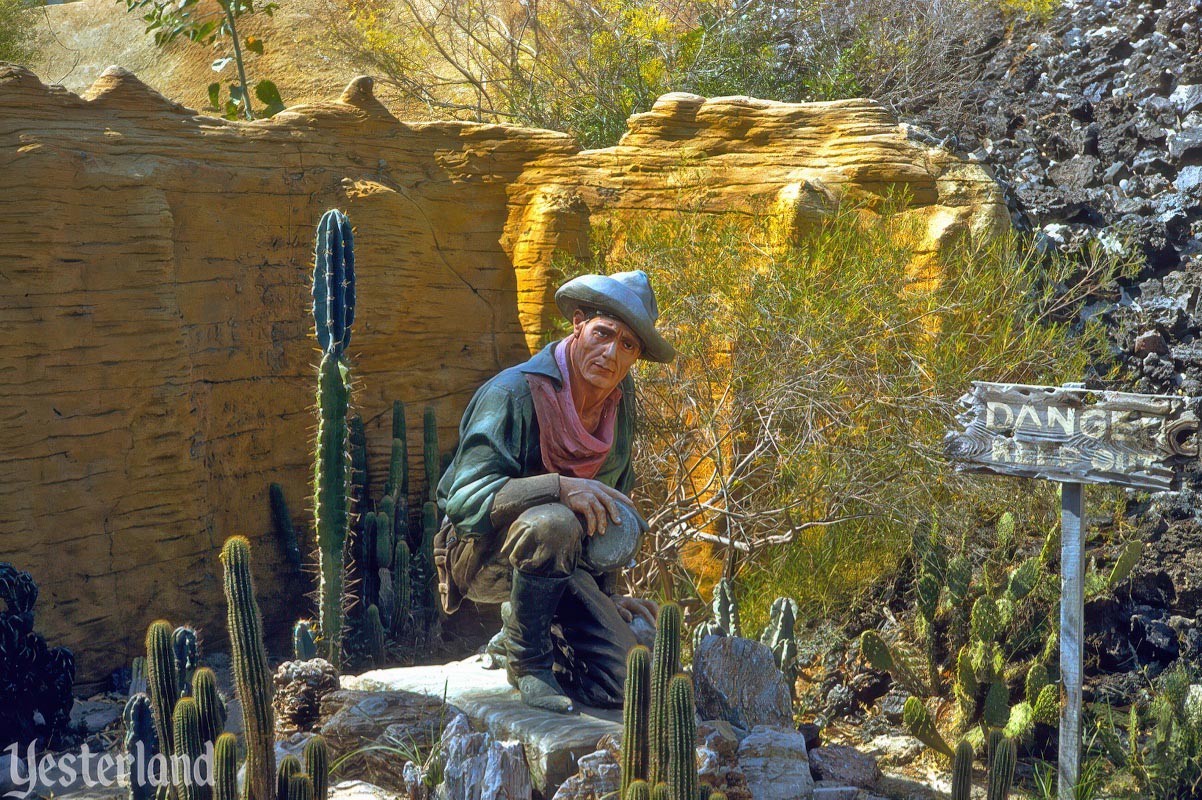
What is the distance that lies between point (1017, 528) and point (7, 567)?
17.9 ft

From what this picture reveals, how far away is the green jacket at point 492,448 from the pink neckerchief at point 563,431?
0.02 m

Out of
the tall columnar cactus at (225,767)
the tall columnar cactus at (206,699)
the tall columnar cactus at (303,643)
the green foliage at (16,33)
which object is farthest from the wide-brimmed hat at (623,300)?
the green foliage at (16,33)

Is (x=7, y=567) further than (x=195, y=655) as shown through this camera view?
Yes

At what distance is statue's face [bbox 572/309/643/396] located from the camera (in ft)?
13.3

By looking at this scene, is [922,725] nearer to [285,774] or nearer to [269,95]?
[285,774]

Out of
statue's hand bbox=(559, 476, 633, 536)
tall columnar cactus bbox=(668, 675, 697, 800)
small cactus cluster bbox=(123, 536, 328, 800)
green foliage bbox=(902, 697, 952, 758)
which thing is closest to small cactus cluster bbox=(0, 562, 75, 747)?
small cactus cluster bbox=(123, 536, 328, 800)

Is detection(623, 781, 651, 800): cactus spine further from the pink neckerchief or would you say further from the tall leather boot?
the pink neckerchief

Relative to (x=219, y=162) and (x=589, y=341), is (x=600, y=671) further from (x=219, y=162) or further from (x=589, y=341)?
(x=219, y=162)

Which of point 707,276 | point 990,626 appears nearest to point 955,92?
point 707,276

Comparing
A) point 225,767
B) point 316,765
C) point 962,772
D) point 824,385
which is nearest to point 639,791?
point 316,765

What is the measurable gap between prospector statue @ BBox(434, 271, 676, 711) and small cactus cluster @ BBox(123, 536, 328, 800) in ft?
3.00

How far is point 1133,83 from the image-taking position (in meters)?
8.59

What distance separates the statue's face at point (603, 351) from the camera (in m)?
4.05

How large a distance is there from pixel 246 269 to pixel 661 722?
5.04 metres
